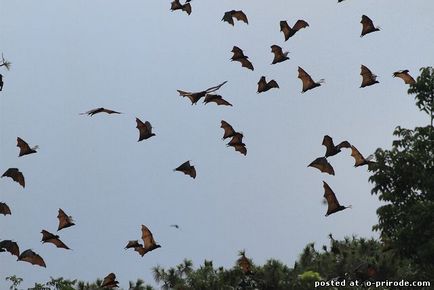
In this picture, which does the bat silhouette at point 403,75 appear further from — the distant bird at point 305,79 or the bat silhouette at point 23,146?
the bat silhouette at point 23,146

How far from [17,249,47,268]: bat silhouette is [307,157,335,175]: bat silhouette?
664 cm

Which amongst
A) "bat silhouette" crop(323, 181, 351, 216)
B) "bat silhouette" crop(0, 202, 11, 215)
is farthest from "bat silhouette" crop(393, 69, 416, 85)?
"bat silhouette" crop(0, 202, 11, 215)

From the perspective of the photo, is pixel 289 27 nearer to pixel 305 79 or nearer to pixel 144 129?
pixel 305 79

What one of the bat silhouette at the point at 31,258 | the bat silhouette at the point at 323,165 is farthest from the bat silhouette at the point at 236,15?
the bat silhouette at the point at 31,258

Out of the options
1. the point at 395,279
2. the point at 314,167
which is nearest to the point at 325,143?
the point at 314,167

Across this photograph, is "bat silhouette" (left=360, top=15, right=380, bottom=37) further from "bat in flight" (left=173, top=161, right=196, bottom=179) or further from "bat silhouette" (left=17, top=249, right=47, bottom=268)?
"bat silhouette" (left=17, top=249, right=47, bottom=268)

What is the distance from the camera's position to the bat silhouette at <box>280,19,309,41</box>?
53.9 feet

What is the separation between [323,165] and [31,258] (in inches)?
280

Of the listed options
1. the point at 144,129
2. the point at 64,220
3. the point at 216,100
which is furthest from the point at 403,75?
the point at 64,220

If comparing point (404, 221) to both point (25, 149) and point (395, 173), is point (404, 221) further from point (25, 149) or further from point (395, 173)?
point (25, 149)

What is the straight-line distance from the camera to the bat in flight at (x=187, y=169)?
612 inches

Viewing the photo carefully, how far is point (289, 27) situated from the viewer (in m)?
16.8

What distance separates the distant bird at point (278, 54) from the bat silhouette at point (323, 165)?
2.60 metres

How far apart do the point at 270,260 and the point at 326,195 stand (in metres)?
10.2
